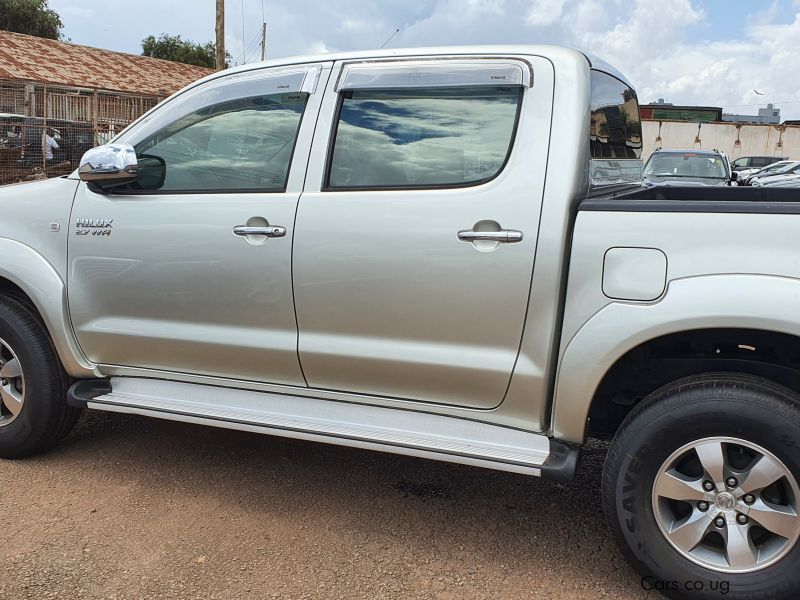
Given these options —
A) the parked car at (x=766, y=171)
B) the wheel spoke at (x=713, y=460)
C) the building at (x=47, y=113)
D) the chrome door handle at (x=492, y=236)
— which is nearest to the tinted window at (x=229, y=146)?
the chrome door handle at (x=492, y=236)

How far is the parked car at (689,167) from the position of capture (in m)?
11.5

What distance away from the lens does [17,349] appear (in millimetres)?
3375

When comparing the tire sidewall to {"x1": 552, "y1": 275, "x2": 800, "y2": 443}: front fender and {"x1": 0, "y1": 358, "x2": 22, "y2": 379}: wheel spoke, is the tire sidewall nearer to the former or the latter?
{"x1": 0, "y1": 358, "x2": 22, "y2": 379}: wheel spoke

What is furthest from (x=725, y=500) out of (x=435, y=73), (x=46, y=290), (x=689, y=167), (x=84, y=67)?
A: (x=84, y=67)

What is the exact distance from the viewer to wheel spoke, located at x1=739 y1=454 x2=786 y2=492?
224 centimetres

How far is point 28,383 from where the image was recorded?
3.39 m

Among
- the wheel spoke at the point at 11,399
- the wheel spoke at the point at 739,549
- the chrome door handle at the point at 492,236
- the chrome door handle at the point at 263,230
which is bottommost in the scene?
the wheel spoke at the point at 11,399

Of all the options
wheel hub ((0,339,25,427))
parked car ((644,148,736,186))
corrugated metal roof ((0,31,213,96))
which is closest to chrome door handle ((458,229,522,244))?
wheel hub ((0,339,25,427))

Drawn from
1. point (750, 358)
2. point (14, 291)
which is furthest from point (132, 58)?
point (750, 358)

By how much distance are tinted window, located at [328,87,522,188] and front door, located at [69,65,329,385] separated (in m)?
0.19

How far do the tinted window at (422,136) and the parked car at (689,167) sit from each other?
942 centimetres

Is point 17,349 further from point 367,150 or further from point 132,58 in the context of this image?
point 132,58

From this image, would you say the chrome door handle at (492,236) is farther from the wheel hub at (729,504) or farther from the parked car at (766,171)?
the parked car at (766,171)

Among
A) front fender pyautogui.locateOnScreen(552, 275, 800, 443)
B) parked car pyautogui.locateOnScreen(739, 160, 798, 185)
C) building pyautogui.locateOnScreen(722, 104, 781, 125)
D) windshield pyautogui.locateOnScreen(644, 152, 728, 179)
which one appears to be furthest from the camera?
building pyautogui.locateOnScreen(722, 104, 781, 125)
